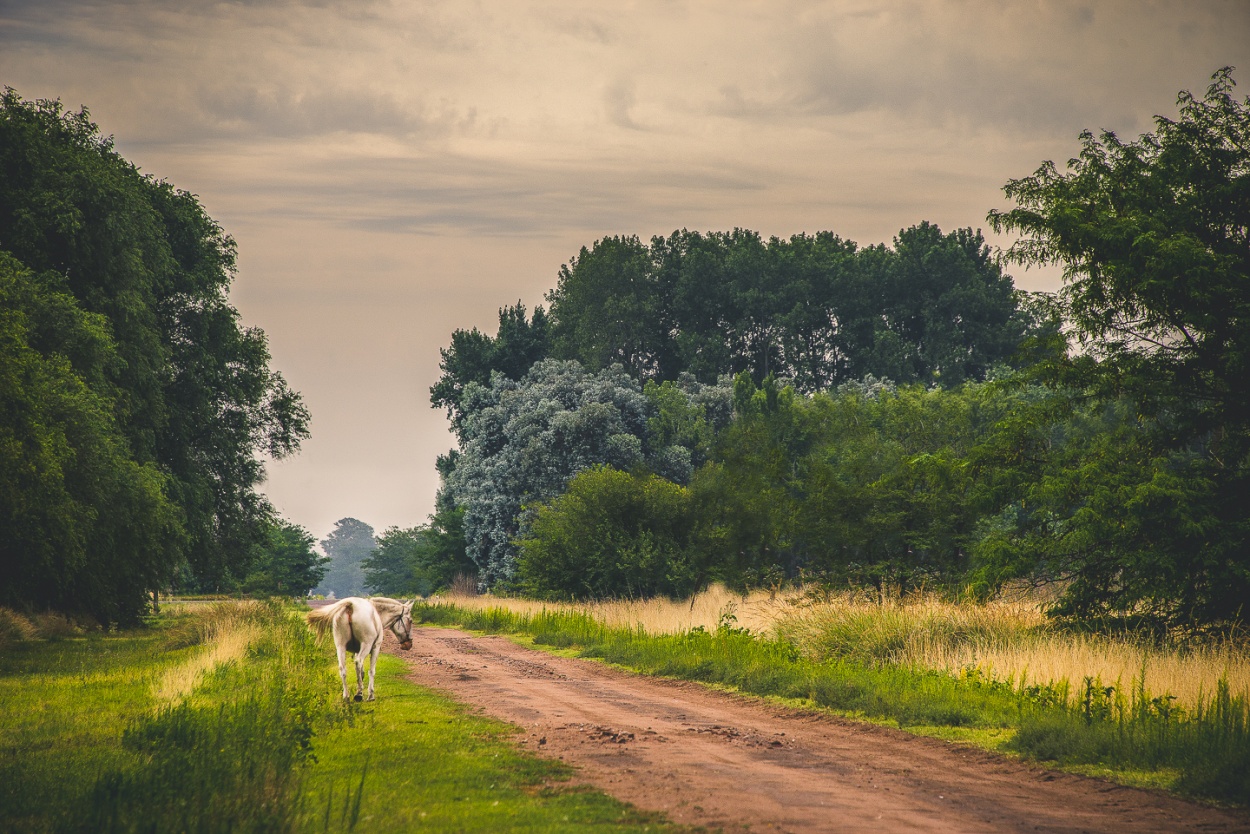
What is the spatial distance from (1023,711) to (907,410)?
41.6 m

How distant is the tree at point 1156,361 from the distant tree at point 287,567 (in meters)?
76.3

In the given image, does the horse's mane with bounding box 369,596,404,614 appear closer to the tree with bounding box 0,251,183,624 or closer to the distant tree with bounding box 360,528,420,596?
the tree with bounding box 0,251,183,624

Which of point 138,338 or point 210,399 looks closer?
point 138,338

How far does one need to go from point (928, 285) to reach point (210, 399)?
54252 millimetres

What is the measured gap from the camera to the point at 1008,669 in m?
15.8

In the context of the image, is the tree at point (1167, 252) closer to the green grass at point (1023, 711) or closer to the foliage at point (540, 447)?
the green grass at point (1023, 711)

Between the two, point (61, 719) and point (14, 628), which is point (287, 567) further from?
point (61, 719)

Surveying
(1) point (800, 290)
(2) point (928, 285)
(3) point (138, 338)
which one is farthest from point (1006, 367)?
(3) point (138, 338)

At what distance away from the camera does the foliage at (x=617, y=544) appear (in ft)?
Answer: 130

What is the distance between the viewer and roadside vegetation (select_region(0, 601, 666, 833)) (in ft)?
26.9

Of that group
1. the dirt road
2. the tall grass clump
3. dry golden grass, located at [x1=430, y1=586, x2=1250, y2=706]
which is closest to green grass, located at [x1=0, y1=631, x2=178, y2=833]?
the tall grass clump

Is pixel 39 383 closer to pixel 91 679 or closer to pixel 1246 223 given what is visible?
pixel 91 679

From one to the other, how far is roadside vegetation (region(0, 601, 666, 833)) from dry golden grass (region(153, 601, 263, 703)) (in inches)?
5.0

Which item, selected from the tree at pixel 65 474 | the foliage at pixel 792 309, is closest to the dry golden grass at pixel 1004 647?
the tree at pixel 65 474
